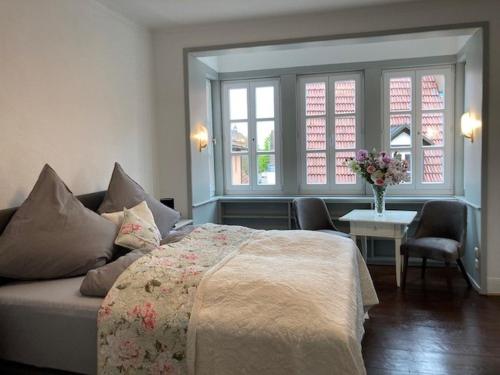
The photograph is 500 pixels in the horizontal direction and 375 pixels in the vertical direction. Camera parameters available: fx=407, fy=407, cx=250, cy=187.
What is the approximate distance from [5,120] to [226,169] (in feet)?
10.5

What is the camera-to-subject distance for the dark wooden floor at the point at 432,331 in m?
2.60

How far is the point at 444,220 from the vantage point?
421 cm

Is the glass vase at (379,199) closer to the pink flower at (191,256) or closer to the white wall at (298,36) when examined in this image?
the white wall at (298,36)

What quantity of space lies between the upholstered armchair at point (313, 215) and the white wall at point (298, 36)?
123cm

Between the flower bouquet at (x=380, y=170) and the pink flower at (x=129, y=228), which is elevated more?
the flower bouquet at (x=380, y=170)

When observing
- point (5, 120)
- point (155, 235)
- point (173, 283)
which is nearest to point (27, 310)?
point (173, 283)

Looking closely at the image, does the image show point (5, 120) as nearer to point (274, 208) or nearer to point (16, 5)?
point (16, 5)

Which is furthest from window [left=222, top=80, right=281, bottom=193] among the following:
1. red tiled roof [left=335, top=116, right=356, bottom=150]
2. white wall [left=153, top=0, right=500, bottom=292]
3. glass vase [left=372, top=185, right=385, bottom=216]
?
glass vase [left=372, top=185, right=385, bottom=216]

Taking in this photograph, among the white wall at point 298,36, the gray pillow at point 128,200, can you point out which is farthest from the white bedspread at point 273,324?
the white wall at point 298,36

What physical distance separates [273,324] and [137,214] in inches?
60.9

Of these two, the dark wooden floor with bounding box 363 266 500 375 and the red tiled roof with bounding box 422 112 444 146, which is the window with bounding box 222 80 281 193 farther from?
the dark wooden floor with bounding box 363 266 500 375

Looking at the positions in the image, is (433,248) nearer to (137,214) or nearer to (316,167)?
(316,167)

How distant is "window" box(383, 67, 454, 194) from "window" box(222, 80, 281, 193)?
1.40 meters

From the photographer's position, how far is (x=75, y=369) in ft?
6.36
